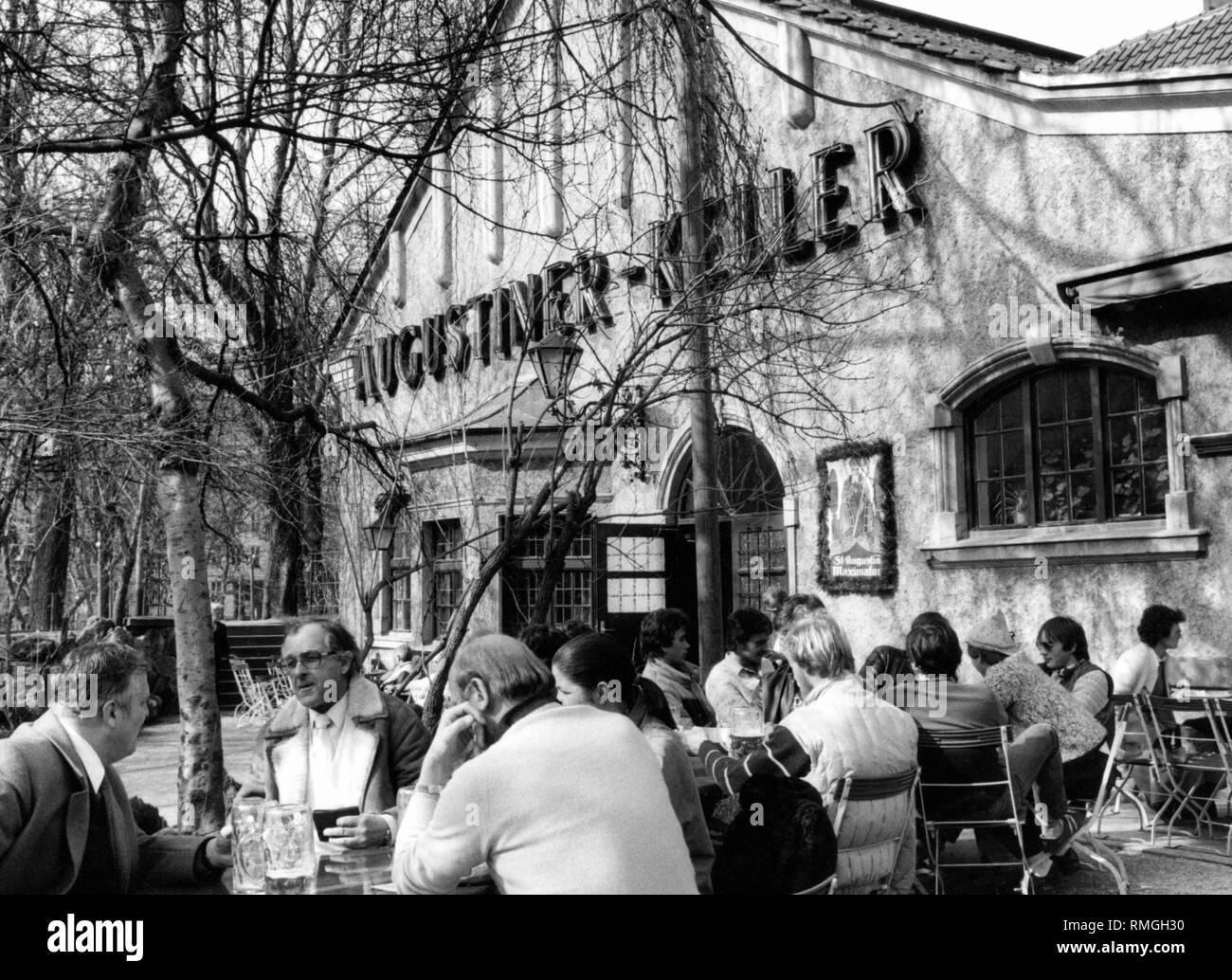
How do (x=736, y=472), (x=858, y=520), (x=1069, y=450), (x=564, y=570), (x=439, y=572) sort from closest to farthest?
(x=1069, y=450)
(x=858, y=520)
(x=564, y=570)
(x=736, y=472)
(x=439, y=572)

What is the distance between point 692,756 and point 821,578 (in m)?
6.72

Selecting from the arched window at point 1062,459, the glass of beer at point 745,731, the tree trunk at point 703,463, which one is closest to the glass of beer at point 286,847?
the glass of beer at point 745,731

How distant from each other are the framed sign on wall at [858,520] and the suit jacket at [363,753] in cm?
840

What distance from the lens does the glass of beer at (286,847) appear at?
332cm

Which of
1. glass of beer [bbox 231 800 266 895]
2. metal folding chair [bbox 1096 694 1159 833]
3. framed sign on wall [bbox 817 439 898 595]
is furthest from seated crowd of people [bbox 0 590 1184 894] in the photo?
framed sign on wall [bbox 817 439 898 595]

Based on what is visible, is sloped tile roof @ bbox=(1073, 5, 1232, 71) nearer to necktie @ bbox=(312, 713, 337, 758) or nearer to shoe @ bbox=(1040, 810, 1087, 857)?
shoe @ bbox=(1040, 810, 1087, 857)

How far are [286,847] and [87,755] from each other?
55cm

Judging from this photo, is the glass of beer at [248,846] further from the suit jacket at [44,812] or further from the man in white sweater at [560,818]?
the man in white sweater at [560,818]

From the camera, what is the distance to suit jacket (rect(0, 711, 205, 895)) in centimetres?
304

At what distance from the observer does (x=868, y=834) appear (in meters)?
4.43

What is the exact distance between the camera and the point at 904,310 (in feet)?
39.9

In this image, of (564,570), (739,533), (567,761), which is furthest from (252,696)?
(567,761)

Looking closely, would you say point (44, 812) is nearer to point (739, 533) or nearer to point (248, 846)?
point (248, 846)
